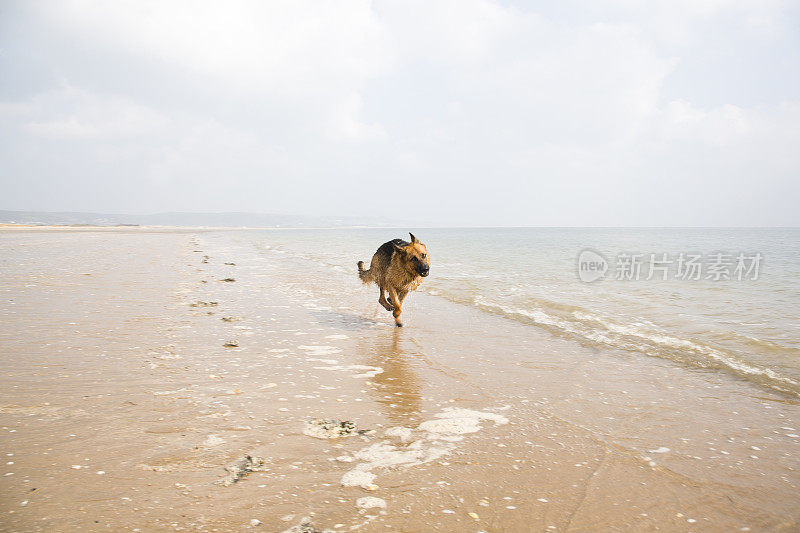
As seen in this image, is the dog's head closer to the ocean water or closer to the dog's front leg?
the dog's front leg

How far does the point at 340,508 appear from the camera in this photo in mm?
2561

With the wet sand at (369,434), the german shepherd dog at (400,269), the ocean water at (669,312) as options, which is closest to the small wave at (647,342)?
the ocean water at (669,312)

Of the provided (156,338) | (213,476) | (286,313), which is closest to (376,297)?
(286,313)

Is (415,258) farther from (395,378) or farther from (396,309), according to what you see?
(395,378)

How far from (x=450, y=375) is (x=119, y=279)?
10400 millimetres

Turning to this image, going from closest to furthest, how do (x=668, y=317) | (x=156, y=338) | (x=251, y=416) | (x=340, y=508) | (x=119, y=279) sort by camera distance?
(x=340, y=508) → (x=251, y=416) → (x=156, y=338) → (x=668, y=317) → (x=119, y=279)

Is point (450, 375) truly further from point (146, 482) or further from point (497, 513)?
point (146, 482)

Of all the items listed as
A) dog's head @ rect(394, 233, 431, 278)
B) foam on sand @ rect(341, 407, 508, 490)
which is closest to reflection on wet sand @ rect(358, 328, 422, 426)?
foam on sand @ rect(341, 407, 508, 490)

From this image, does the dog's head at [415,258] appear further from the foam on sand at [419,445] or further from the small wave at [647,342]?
the foam on sand at [419,445]

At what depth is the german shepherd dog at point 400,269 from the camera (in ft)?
26.8

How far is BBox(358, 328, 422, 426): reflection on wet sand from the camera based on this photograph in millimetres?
4152

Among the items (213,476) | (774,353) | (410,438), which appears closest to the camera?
(213,476)

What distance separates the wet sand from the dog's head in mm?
1596

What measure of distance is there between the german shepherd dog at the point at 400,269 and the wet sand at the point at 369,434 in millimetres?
1589
